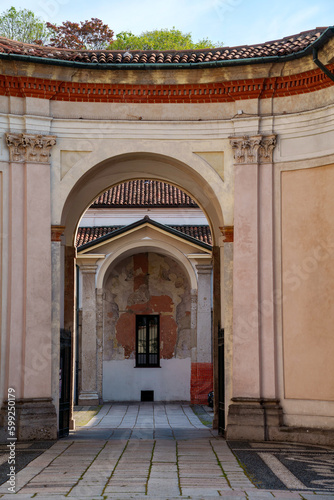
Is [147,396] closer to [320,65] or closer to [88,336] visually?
[88,336]

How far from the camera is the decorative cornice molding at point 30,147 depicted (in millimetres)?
14164

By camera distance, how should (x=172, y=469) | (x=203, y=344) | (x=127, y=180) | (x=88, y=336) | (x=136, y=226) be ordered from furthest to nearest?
(x=136, y=226), (x=88, y=336), (x=203, y=344), (x=127, y=180), (x=172, y=469)

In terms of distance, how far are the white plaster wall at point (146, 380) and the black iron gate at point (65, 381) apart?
12.4 meters

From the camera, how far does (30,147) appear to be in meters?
14.2

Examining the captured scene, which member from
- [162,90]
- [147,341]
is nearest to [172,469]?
[162,90]

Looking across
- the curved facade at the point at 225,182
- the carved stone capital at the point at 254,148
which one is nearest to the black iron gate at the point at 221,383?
the curved facade at the point at 225,182

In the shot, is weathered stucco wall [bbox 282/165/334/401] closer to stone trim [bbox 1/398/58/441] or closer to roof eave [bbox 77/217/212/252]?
stone trim [bbox 1/398/58/441]

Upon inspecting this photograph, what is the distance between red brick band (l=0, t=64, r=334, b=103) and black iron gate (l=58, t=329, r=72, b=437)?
181 inches

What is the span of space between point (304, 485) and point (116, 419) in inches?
492

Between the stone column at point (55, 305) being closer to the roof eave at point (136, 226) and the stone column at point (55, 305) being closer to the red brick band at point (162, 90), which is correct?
the red brick band at point (162, 90)

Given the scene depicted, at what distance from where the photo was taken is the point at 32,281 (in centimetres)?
1411

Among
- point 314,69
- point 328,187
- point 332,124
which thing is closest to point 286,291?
point 328,187

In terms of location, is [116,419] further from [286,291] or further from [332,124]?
[332,124]

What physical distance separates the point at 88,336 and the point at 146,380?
3023 millimetres
